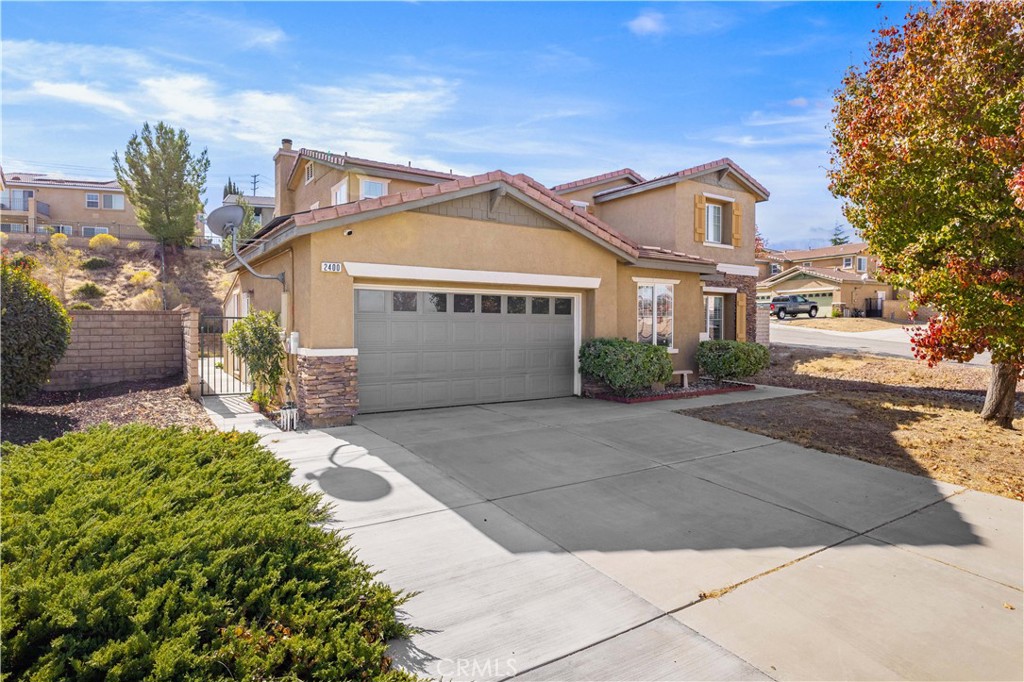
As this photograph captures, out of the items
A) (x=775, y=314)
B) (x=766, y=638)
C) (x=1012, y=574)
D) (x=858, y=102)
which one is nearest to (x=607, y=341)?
(x=858, y=102)

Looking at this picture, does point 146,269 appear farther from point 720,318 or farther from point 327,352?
point 720,318

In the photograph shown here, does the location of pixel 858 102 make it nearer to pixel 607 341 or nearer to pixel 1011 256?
pixel 1011 256

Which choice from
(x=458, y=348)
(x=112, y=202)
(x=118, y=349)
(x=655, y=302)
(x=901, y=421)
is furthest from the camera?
(x=112, y=202)

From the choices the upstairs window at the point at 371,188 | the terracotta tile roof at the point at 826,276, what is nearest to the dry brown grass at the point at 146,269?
the upstairs window at the point at 371,188

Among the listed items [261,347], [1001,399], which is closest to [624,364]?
[1001,399]

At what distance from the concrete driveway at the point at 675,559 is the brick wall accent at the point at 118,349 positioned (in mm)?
6790

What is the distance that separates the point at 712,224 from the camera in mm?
17266

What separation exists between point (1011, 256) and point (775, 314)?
35832 millimetres

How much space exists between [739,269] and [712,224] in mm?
1674

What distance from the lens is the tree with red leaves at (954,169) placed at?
6746mm

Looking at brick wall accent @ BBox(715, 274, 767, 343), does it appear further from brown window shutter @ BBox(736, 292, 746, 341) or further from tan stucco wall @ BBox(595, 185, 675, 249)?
tan stucco wall @ BBox(595, 185, 675, 249)

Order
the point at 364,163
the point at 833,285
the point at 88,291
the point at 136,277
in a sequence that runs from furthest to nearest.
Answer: the point at 833,285
the point at 136,277
the point at 88,291
the point at 364,163

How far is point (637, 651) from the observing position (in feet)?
10.7

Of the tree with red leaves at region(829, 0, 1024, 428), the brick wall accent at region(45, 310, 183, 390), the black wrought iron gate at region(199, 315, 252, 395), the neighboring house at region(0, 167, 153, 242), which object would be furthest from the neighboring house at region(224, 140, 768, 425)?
the neighboring house at region(0, 167, 153, 242)
